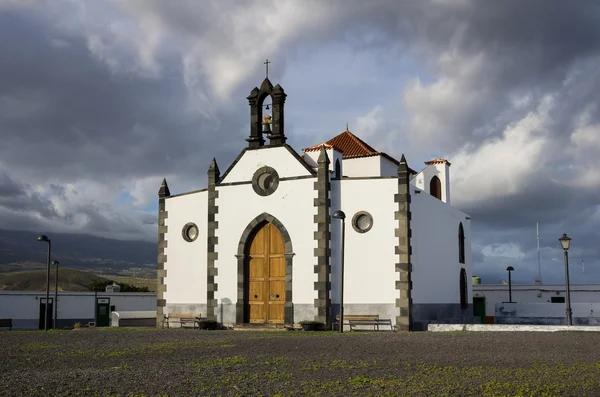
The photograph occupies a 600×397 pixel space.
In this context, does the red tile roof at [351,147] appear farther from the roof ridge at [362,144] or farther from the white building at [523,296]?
the white building at [523,296]

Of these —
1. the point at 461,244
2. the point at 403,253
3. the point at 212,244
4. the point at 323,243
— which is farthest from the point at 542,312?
the point at 212,244

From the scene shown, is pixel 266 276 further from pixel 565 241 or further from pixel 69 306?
pixel 69 306

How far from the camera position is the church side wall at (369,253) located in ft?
87.7

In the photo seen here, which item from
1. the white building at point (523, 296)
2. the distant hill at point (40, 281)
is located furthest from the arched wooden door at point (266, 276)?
the distant hill at point (40, 281)

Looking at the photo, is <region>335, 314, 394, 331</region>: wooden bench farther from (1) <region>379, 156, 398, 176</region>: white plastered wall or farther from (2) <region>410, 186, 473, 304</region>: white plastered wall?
(1) <region>379, 156, 398, 176</region>: white plastered wall

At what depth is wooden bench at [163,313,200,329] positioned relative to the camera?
2998 cm

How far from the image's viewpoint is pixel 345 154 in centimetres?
3338

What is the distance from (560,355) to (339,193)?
1404 cm

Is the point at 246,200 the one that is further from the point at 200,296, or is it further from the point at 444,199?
the point at 444,199

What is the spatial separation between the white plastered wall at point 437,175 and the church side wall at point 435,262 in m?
2.82

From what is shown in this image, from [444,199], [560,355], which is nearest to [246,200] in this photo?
[444,199]

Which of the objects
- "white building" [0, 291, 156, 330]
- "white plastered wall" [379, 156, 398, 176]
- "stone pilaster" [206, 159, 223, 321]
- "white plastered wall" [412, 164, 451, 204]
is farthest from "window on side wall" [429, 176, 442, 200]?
"white building" [0, 291, 156, 330]

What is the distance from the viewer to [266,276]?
95.1 ft

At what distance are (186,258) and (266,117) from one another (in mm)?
7234
